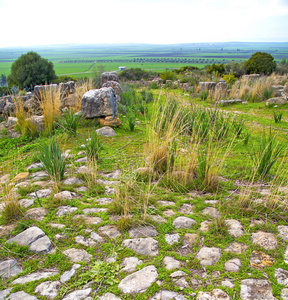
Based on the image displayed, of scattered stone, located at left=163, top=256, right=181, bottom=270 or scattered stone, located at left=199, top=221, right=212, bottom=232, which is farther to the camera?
scattered stone, located at left=199, top=221, right=212, bottom=232

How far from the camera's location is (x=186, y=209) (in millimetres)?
2912

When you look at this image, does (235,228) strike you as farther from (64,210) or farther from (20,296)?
(20,296)

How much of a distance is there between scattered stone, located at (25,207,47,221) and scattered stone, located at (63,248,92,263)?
2.04ft

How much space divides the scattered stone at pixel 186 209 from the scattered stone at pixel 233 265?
0.78 m

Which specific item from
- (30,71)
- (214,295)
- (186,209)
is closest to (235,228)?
(186,209)

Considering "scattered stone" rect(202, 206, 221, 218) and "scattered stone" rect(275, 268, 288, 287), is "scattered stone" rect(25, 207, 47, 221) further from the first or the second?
"scattered stone" rect(275, 268, 288, 287)

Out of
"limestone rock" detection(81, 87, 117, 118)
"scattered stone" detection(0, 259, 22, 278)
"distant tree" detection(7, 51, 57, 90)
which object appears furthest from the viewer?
"distant tree" detection(7, 51, 57, 90)

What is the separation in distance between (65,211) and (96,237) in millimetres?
584

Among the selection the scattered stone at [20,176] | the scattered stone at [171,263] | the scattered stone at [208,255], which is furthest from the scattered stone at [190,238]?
the scattered stone at [20,176]

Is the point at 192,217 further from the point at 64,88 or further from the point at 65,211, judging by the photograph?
the point at 64,88

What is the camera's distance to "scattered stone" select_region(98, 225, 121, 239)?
2455mm

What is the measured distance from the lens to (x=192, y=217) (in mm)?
2711

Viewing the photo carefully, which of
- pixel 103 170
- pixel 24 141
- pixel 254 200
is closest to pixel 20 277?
pixel 103 170

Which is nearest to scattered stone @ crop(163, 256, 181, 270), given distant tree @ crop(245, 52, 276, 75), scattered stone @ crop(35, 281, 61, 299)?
scattered stone @ crop(35, 281, 61, 299)
